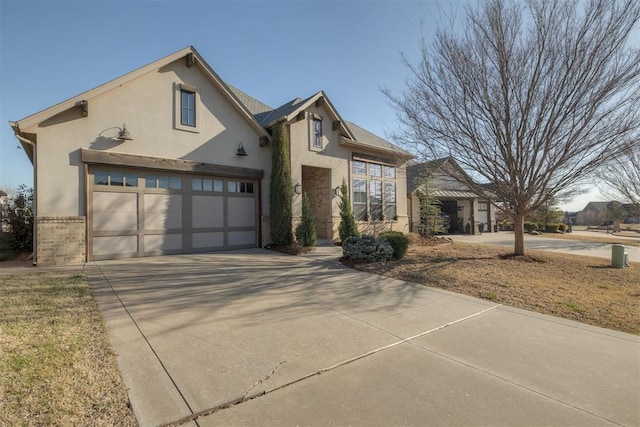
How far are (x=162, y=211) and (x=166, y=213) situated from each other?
A: 0.14 m

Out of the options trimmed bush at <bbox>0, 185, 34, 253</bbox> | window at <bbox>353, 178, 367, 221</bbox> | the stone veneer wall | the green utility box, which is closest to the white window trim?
the stone veneer wall

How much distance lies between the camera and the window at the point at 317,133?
1402 centimetres

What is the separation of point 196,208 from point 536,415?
11.0 m

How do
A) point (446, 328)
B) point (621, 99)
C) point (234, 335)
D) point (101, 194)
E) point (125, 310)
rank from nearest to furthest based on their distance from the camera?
point (234, 335), point (446, 328), point (125, 310), point (621, 99), point (101, 194)

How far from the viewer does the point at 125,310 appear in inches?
181

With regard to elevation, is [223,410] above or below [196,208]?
below

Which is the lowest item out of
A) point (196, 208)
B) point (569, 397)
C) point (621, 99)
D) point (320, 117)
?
point (569, 397)

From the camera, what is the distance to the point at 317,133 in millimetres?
14148

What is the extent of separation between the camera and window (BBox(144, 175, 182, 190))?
10125 mm

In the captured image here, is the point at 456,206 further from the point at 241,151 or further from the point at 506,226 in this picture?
the point at 241,151

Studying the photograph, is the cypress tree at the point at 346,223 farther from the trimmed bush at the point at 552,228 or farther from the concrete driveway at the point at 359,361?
the trimmed bush at the point at 552,228

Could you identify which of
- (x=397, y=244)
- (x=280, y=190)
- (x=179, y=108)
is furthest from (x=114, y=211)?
(x=397, y=244)

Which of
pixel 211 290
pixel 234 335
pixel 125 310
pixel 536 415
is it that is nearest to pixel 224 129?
pixel 211 290

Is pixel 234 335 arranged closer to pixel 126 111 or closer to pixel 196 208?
pixel 196 208
